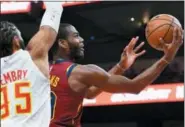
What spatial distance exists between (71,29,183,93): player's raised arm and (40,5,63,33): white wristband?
71 centimetres

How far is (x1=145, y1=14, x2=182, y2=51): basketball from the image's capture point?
169 inches

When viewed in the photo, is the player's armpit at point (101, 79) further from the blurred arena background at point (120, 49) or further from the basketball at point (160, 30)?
the blurred arena background at point (120, 49)

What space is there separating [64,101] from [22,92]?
105 cm

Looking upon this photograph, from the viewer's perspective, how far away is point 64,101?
159 inches

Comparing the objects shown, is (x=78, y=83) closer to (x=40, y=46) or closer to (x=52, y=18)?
(x=52, y=18)

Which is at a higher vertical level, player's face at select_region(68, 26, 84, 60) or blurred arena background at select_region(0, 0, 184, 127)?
player's face at select_region(68, 26, 84, 60)

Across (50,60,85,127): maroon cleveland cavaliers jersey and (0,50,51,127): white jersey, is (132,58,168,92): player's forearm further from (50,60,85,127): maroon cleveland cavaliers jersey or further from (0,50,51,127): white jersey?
(0,50,51,127): white jersey

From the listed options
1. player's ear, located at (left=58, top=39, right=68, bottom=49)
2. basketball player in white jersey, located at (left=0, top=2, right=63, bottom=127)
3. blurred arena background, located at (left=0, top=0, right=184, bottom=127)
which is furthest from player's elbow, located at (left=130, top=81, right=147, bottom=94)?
blurred arena background, located at (left=0, top=0, right=184, bottom=127)

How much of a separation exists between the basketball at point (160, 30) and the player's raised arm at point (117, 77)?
0.19 meters

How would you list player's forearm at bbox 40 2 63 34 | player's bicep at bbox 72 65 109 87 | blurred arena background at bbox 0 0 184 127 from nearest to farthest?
player's forearm at bbox 40 2 63 34
player's bicep at bbox 72 65 109 87
blurred arena background at bbox 0 0 184 127

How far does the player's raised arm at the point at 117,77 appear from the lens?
3.96 meters

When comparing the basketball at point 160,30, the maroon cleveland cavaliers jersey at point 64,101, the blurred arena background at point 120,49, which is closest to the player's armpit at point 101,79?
the maroon cleveland cavaliers jersey at point 64,101

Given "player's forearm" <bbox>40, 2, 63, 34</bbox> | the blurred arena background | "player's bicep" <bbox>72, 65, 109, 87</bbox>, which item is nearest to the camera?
"player's forearm" <bbox>40, 2, 63, 34</bbox>

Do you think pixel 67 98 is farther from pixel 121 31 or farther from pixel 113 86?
pixel 121 31
